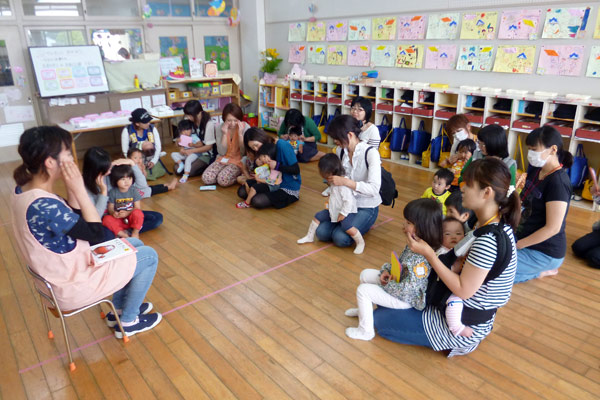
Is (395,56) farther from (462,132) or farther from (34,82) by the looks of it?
(34,82)

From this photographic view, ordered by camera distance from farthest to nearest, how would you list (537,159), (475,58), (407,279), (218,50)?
(218,50) → (475,58) → (537,159) → (407,279)

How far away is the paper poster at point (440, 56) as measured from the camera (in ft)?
19.2

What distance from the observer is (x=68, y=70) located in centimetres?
672

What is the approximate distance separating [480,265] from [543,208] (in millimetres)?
1359

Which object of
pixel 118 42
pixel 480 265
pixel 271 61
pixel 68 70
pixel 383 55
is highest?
pixel 118 42

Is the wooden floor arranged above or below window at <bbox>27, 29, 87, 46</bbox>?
below

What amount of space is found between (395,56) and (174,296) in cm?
508

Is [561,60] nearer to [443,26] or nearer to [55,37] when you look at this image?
[443,26]

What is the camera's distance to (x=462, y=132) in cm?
441

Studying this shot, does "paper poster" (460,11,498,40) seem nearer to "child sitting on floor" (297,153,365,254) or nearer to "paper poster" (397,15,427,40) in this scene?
"paper poster" (397,15,427,40)

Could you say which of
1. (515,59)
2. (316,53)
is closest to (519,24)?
(515,59)

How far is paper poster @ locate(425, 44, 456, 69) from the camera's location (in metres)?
5.85

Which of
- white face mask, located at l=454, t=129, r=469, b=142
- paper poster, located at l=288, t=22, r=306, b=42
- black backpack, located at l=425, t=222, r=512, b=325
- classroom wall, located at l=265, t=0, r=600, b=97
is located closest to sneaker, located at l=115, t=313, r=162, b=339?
black backpack, located at l=425, t=222, r=512, b=325

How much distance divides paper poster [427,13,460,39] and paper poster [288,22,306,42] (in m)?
2.67
